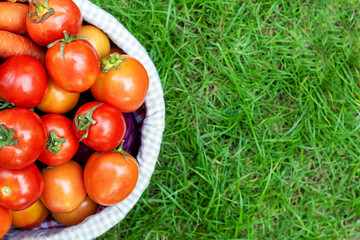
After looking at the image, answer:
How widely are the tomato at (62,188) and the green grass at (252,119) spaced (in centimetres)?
43

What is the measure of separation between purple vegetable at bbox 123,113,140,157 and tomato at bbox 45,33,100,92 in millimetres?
237

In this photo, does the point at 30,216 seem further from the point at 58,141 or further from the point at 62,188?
the point at 58,141

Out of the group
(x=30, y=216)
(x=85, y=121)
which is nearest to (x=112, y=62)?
(x=85, y=121)

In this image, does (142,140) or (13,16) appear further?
(142,140)

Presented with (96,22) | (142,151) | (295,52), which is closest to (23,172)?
(142,151)

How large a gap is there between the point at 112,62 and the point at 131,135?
0.26m

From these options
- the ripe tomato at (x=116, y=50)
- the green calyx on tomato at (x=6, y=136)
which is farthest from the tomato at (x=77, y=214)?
the ripe tomato at (x=116, y=50)

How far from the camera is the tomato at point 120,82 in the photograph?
95 cm

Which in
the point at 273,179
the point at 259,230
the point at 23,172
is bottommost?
the point at 259,230

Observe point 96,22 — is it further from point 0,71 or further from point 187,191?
point 187,191

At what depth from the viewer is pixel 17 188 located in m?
0.89

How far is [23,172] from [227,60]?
2.86 feet

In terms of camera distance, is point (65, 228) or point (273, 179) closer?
point (65, 228)

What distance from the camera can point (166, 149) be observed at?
1.42m
